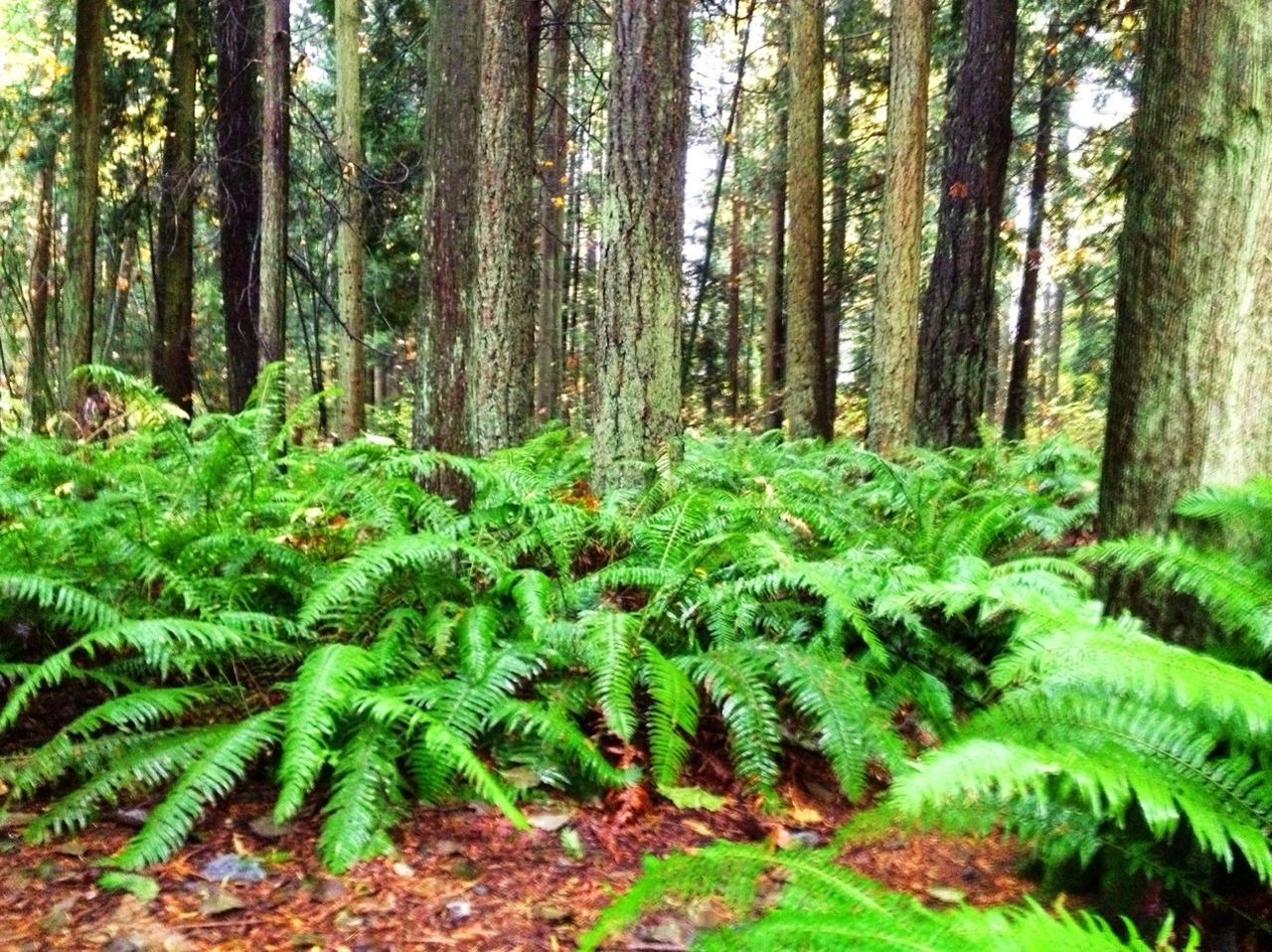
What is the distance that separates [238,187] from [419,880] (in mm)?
10824

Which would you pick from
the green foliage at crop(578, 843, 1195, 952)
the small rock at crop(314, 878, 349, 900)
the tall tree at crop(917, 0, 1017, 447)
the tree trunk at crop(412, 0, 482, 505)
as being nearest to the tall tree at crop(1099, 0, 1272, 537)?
the green foliage at crop(578, 843, 1195, 952)

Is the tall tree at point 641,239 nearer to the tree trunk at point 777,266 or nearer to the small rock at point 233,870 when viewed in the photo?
the small rock at point 233,870

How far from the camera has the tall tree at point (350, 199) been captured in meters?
10.7

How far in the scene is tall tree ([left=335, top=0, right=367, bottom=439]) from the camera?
10.7m

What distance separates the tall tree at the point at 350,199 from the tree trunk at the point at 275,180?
0.85 meters

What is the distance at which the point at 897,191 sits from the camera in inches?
327

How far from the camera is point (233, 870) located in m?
2.75

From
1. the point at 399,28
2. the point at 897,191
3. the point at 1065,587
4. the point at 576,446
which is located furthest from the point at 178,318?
the point at 1065,587

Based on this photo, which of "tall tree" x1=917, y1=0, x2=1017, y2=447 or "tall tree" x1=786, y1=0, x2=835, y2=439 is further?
"tall tree" x1=786, y1=0, x2=835, y2=439

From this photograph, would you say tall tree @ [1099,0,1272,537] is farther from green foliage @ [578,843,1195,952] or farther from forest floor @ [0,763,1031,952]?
green foliage @ [578,843,1195,952]

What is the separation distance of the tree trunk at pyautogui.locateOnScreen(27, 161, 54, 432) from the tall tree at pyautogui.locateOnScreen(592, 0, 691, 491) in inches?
288

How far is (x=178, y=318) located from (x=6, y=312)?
12686 mm

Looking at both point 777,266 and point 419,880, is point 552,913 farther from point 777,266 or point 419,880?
point 777,266

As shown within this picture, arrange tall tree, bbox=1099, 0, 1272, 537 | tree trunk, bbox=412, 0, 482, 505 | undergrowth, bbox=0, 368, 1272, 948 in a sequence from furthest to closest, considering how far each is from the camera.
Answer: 1. tree trunk, bbox=412, 0, 482, 505
2. tall tree, bbox=1099, 0, 1272, 537
3. undergrowth, bbox=0, 368, 1272, 948
